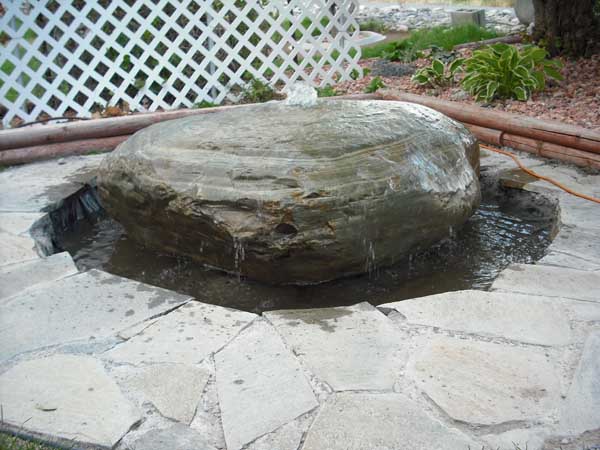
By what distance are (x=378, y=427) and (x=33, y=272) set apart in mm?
1978

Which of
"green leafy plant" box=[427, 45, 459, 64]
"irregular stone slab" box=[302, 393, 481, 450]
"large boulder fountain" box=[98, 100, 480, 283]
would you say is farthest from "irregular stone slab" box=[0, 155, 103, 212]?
"green leafy plant" box=[427, 45, 459, 64]

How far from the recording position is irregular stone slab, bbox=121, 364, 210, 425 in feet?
6.59

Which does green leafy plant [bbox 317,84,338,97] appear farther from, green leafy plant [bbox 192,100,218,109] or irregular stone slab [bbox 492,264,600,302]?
irregular stone slab [bbox 492,264,600,302]

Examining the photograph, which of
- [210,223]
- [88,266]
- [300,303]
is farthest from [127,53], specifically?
[300,303]

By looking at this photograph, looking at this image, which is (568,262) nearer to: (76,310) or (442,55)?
(76,310)

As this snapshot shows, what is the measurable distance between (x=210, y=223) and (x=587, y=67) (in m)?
4.96

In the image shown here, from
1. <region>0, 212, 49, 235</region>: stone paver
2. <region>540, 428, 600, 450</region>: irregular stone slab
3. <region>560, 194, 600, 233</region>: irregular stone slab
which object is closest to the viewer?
<region>540, 428, 600, 450</region>: irregular stone slab

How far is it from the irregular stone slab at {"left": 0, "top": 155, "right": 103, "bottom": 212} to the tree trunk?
4.97 meters

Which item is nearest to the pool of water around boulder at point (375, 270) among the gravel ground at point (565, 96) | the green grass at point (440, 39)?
the gravel ground at point (565, 96)

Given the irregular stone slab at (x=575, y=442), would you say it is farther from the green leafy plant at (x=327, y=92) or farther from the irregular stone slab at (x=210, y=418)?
the green leafy plant at (x=327, y=92)

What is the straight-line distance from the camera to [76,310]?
2.66 m

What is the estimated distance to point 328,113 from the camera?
3.50 metres

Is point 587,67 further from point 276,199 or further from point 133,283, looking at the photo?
point 133,283

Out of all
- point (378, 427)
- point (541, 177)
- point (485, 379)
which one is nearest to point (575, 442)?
point (485, 379)
